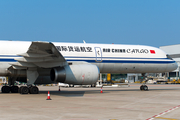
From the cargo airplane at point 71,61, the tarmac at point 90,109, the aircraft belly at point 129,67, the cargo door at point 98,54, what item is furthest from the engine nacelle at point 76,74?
the aircraft belly at point 129,67

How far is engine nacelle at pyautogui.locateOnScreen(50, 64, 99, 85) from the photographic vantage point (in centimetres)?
1870

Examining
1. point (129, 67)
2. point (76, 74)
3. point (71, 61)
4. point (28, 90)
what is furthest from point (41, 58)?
point (129, 67)

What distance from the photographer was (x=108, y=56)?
77.1 ft

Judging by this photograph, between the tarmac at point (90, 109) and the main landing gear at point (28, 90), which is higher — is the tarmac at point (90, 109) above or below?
below

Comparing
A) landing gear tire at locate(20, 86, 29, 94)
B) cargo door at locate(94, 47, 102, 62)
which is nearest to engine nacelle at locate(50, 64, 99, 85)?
landing gear tire at locate(20, 86, 29, 94)

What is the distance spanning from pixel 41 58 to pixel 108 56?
7.17 metres

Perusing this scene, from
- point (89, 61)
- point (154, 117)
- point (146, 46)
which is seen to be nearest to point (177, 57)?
point (146, 46)

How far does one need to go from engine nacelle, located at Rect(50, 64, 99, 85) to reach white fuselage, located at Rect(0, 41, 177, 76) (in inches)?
113

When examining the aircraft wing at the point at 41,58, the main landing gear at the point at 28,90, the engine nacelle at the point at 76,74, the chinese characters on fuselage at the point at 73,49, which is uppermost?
the chinese characters on fuselage at the point at 73,49

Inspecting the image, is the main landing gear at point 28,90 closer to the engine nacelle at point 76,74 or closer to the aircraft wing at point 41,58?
the aircraft wing at point 41,58

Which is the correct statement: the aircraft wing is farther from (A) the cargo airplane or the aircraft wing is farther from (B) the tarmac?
(B) the tarmac

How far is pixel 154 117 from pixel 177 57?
9532 cm

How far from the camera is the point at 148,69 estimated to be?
25.3m

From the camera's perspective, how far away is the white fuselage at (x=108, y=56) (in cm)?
2089
